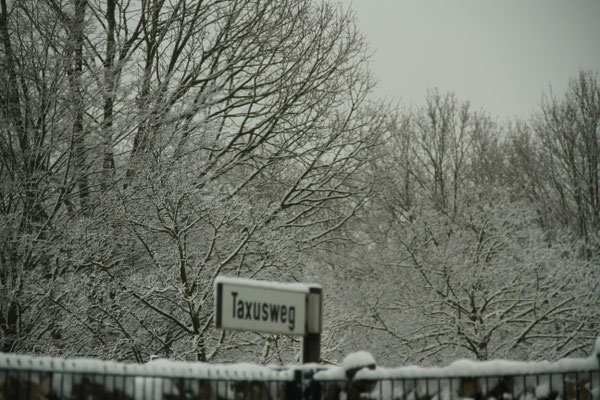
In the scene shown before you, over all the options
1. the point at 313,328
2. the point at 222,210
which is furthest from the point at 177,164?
the point at 313,328

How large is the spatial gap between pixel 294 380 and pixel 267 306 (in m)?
0.47

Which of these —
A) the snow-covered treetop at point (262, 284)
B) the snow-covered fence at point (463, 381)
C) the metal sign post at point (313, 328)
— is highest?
the snow-covered treetop at point (262, 284)

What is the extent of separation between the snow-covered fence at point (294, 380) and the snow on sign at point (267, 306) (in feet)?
0.85

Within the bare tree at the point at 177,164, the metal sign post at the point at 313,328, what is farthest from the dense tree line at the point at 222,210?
the metal sign post at the point at 313,328

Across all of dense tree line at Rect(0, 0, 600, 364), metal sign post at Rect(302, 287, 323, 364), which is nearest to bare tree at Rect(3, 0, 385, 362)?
dense tree line at Rect(0, 0, 600, 364)

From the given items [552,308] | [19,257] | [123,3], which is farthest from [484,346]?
[123,3]

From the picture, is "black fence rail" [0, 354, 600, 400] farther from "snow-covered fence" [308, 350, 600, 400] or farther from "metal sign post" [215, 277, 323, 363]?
"metal sign post" [215, 277, 323, 363]

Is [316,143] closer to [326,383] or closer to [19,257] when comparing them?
[19,257]

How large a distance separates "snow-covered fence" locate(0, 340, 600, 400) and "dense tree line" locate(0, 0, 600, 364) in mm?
2508

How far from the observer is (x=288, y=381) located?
12.6 ft

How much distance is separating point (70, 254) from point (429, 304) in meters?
8.35

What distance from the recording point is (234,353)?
34.9 feet

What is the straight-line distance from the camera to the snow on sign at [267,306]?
3.64m

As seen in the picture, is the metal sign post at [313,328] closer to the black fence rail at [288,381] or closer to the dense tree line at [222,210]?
the black fence rail at [288,381]
